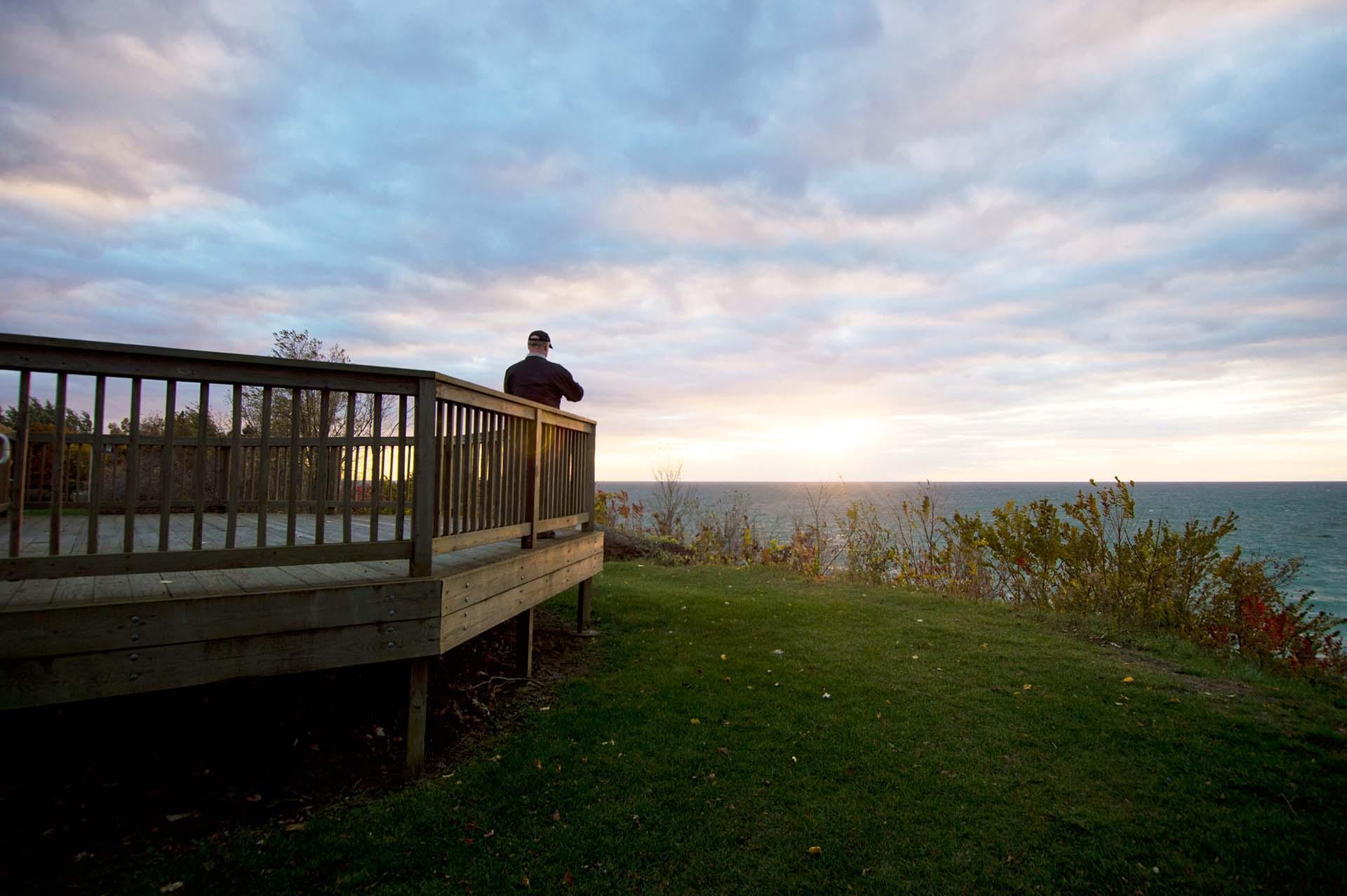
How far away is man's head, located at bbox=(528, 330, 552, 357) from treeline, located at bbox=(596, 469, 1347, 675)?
6798mm

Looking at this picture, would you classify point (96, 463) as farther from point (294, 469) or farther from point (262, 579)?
point (262, 579)

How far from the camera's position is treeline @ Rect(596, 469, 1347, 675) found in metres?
7.53

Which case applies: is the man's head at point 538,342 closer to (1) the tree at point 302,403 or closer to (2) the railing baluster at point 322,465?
(2) the railing baluster at point 322,465

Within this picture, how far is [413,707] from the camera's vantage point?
3326 mm

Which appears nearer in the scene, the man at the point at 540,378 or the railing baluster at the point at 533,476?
the railing baluster at the point at 533,476

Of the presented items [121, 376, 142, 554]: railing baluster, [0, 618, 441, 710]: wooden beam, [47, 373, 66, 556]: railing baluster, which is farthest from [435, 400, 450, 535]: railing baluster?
[47, 373, 66, 556]: railing baluster

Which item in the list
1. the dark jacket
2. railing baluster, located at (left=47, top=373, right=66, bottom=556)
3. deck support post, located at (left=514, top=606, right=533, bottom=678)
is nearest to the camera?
railing baluster, located at (left=47, top=373, right=66, bottom=556)

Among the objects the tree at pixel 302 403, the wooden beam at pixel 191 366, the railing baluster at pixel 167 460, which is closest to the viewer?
the wooden beam at pixel 191 366

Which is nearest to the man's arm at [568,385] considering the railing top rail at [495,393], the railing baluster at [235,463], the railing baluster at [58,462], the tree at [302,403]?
the railing top rail at [495,393]

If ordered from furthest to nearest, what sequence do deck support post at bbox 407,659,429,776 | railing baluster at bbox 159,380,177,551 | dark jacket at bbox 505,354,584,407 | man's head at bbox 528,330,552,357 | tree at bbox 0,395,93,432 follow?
tree at bbox 0,395,93,432 < man's head at bbox 528,330,552,357 < dark jacket at bbox 505,354,584,407 < deck support post at bbox 407,659,429,776 < railing baluster at bbox 159,380,177,551

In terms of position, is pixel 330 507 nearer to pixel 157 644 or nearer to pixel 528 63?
pixel 157 644

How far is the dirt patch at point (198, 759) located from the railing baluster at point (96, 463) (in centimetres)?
132

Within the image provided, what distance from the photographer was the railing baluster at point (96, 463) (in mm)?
2252

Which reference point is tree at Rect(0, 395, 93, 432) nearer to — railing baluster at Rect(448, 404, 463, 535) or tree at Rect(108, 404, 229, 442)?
tree at Rect(108, 404, 229, 442)
